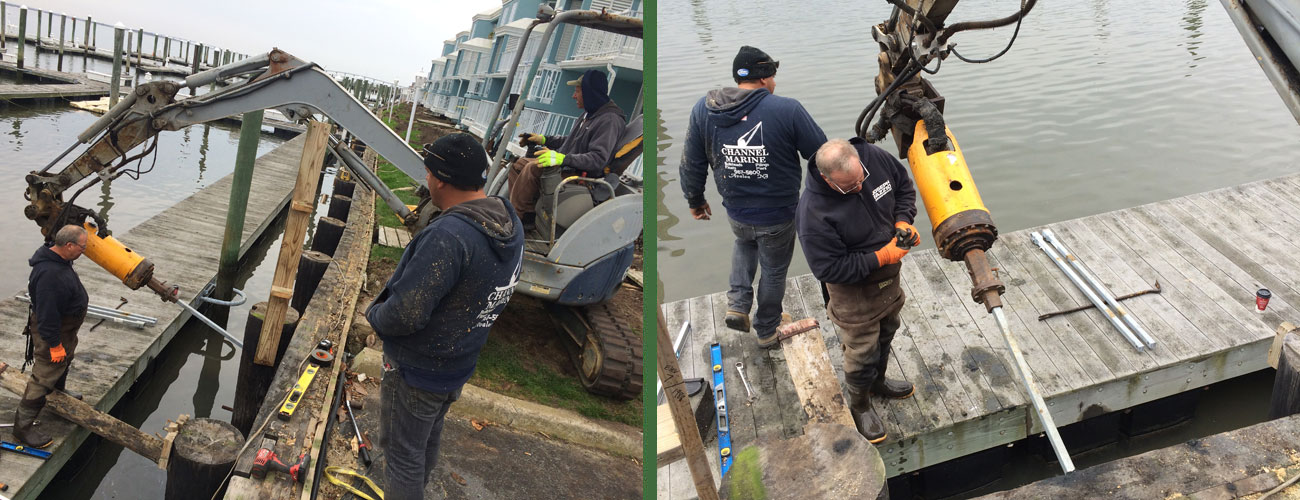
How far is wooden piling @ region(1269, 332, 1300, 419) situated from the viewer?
4.51 meters

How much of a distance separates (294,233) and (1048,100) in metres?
11.2

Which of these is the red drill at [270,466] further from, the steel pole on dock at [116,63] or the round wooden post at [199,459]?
the steel pole on dock at [116,63]

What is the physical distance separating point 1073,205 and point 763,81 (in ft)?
20.9

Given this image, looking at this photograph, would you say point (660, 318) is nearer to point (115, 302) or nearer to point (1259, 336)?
point (1259, 336)

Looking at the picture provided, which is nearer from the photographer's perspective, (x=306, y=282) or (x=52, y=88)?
(x=306, y=282)

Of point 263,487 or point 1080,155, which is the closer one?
point 263,487

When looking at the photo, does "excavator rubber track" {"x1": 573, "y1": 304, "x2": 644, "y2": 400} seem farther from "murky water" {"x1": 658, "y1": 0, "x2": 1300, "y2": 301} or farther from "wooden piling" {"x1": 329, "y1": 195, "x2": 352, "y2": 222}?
"wooden piling" {"x1": 329, "y1": 195, "x2": 352, "y2": 222}

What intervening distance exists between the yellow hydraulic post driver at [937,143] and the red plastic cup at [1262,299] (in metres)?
2.87

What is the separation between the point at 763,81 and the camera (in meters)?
4.68

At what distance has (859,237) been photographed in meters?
4.05

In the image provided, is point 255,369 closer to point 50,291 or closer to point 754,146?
point 50,291

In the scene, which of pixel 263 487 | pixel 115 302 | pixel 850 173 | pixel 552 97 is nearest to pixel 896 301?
pixel 850 173

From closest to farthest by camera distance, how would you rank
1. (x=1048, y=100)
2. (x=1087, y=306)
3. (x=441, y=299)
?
(x=441, y=299)
(x=1087, y=306)
(x=1048, y=100)

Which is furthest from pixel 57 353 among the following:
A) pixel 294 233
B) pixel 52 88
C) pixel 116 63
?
pixel 52 88
